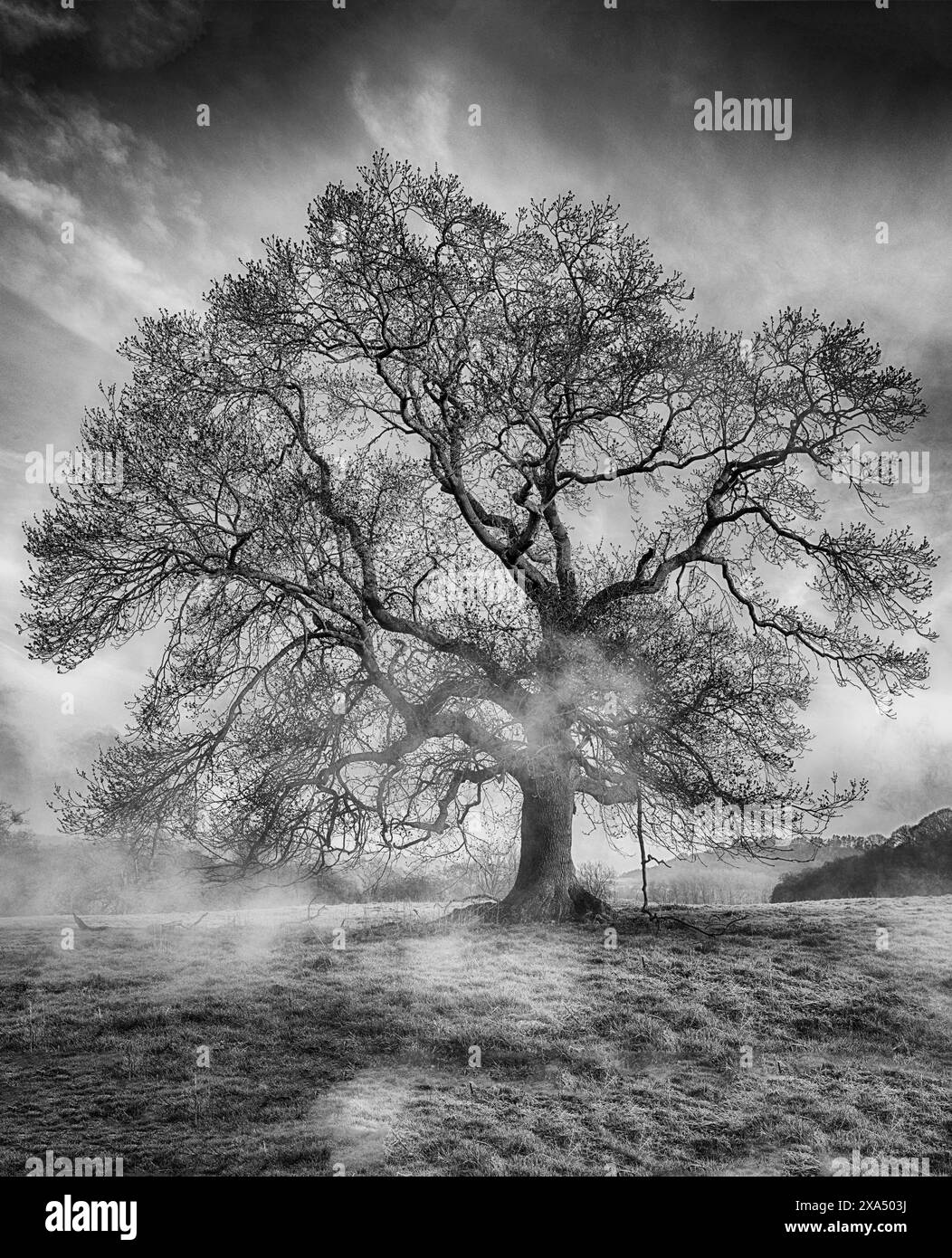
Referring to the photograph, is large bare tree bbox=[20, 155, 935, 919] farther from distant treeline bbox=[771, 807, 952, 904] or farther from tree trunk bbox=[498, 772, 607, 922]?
distant treeline bbox=[771, 807, 952, 904]

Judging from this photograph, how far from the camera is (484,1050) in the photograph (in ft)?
34.2

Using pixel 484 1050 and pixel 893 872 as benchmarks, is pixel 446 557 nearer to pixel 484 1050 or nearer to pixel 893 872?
pixel 484 1050

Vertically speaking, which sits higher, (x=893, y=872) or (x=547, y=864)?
(x=547, y=864)

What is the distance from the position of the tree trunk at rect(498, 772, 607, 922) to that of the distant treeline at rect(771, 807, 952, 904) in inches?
405

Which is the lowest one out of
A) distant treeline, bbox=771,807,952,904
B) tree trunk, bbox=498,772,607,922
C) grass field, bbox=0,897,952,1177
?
distant treeline, bbox=771,807,952,904

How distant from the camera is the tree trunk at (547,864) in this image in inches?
647

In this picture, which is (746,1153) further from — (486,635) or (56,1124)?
(486,635)

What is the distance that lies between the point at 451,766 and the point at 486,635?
2623mm

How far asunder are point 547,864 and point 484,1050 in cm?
657

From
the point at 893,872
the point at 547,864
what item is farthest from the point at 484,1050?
the point at 893,872

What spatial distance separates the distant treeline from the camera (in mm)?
25297

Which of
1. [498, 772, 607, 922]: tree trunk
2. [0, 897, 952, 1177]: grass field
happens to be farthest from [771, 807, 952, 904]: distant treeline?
[498, 772, 607, 922]: tree trunk

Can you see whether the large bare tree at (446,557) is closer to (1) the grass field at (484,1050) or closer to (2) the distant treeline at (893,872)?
(1) the grass field at (484,1050)
